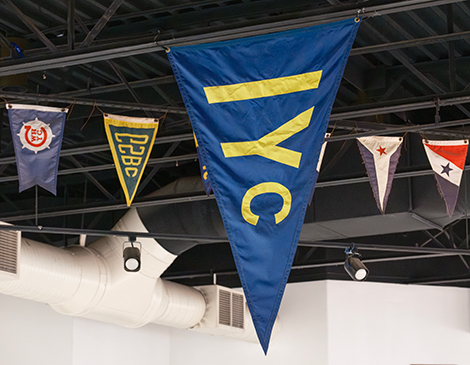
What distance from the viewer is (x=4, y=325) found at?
10406mm

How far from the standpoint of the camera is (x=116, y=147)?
6078mm

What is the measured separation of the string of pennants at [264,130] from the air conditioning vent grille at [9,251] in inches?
200

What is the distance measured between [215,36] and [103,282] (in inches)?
224

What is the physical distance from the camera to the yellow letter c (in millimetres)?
3145

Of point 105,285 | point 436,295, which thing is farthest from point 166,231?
point 436,295

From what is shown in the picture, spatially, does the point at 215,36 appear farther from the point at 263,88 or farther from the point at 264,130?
the point at 264,130

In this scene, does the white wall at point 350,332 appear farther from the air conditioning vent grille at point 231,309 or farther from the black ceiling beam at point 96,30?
the black ceiling beam at point 96,30

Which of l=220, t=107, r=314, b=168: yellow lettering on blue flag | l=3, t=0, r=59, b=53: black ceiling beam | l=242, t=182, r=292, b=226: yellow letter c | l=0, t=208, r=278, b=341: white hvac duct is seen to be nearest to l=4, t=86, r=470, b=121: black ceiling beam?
l=3, t=0, r=59, b=53: black ceiling beam

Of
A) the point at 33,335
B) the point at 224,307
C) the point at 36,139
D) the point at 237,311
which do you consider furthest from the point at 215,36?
the point at 237,311

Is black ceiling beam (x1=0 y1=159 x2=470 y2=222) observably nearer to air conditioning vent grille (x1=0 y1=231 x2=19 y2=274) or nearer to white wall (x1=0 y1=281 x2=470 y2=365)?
air conditioning vent grille (x1=0 y1=231 x2=19 y2=274)

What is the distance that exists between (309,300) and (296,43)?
9.07 m

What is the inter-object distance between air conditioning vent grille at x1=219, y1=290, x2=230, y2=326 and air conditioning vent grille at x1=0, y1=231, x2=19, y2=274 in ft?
13.9

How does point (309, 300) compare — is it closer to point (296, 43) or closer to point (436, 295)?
point (436, 295)

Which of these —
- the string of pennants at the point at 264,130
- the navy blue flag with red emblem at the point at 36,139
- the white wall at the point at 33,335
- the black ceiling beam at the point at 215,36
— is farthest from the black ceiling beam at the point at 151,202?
the string of pennants at the point at 264,130
